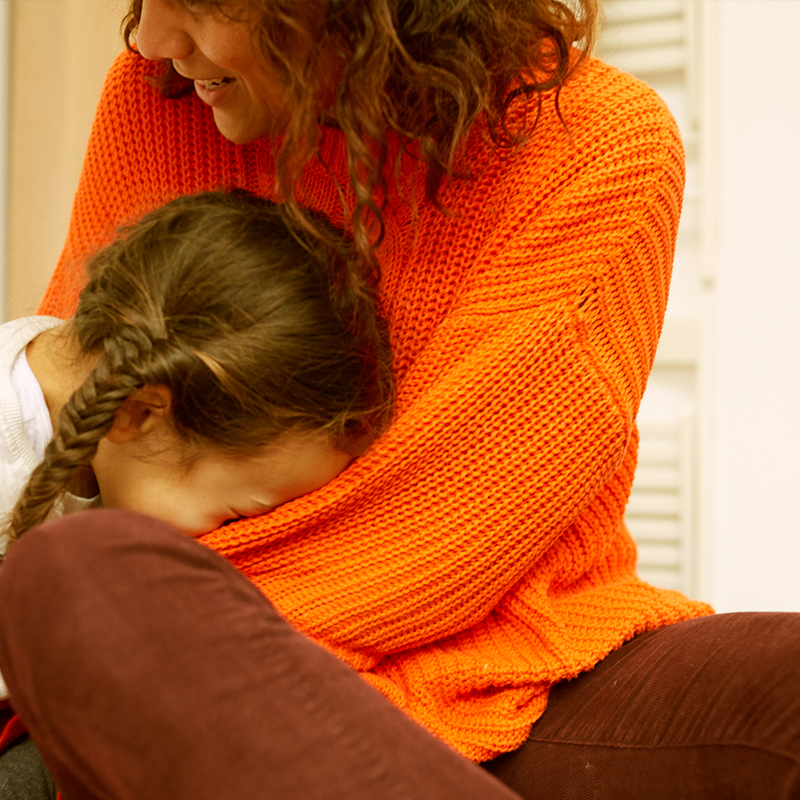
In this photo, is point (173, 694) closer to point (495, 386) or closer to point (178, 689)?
point (178, 689)

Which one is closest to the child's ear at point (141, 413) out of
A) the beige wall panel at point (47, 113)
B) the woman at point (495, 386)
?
the woman at point (495, 386)

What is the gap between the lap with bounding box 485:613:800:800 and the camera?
0.59m

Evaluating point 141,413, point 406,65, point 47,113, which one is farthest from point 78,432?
point 47,113

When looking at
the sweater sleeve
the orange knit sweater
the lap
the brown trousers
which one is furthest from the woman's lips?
the lap

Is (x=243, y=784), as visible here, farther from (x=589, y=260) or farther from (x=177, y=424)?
(x=589, y=260)

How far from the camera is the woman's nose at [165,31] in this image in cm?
69

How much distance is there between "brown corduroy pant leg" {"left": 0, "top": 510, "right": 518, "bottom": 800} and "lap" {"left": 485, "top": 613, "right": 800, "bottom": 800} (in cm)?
22

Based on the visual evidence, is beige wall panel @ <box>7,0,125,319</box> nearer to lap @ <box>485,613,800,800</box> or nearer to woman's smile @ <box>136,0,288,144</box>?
woman's smile @ <box>136,0,288,144</box>

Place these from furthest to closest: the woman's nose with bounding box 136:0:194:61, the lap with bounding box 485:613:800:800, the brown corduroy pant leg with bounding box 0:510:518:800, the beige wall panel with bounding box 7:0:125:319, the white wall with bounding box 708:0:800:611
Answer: the white wall with bounding box 708:0:800:611, the beige wall panel with bounding box 7:0:125:319, the woman's nose with bounding box 136:0:194:61, the lap with bounding box 485:613:800:800, the brown corduroy pant leg with bounding box 0:510:518:800

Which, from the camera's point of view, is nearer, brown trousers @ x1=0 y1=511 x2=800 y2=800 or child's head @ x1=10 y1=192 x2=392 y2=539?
brown trousers @ x1=0 y1=511 x2=800 y2=800

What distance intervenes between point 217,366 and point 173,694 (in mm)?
256

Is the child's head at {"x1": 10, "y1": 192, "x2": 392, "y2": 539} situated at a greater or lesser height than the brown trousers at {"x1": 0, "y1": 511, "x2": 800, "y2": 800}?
greater

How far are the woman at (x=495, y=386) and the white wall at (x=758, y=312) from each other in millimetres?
777

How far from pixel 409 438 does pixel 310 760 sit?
1.00ft
